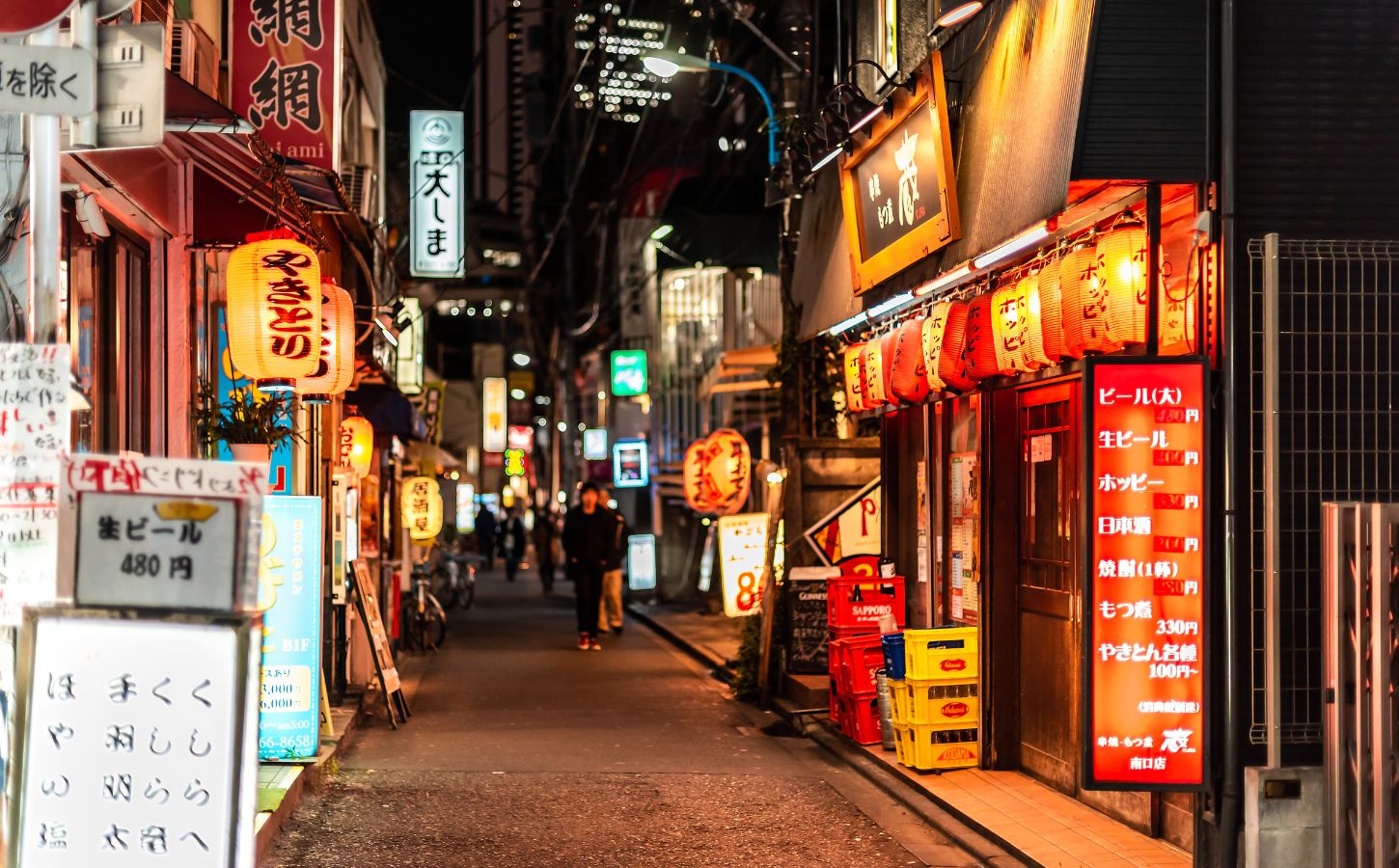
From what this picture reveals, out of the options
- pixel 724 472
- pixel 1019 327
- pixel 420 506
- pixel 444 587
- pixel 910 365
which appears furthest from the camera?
pixel 444 587

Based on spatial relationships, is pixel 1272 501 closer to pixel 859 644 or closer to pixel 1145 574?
pixel 1145 574

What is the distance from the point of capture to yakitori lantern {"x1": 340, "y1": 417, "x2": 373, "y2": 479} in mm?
18141

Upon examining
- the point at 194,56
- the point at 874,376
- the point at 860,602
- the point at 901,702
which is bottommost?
the point at 901,702

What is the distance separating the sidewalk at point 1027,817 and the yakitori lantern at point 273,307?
5705 millimetres

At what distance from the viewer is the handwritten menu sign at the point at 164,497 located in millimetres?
4770

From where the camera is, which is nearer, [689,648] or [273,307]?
[273,307]

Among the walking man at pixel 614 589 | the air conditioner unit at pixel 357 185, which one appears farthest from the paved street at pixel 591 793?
the air conditioner unit at pixel 357 185

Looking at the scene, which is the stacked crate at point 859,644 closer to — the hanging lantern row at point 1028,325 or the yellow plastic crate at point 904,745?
the yellow plastic crate at point 904,745

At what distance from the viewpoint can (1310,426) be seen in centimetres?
767

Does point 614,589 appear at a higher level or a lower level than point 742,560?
lower

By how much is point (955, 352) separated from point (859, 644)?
9.84 ft

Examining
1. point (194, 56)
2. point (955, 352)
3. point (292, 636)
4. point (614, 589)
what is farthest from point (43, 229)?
point (614, 589)

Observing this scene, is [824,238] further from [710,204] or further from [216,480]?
[710,204]

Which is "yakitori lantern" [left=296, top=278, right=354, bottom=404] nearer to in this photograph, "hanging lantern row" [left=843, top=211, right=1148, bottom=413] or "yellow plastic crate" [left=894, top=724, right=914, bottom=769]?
"hanging lantern row" [left=843, top=211, right=1148, bottom=413]
